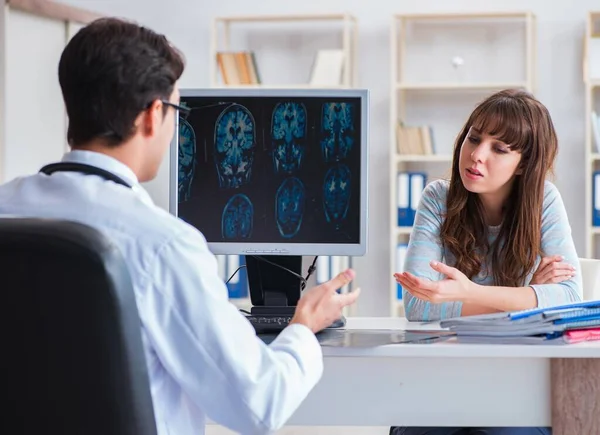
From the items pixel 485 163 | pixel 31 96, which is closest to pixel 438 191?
pixel 485 163

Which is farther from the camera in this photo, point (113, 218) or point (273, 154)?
point (273, 154)

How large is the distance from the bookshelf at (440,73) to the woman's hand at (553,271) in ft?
8.96

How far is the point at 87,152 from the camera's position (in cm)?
124

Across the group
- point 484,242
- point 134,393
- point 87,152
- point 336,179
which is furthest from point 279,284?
point 134,393

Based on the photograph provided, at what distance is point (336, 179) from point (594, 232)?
314 centimetres

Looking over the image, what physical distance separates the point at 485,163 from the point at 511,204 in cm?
15

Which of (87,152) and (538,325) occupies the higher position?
(87,152)

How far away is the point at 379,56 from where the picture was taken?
516cm

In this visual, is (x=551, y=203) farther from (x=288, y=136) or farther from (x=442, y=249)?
(x=288, y=136)

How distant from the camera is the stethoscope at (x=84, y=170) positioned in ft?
3.92

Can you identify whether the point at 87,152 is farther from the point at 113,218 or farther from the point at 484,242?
the point at 484,242

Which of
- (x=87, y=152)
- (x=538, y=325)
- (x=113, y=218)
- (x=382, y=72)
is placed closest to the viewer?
(x=113, y=218)

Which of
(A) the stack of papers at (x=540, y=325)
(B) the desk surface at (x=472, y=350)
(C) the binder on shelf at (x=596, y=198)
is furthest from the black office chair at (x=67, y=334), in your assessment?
(C) the binder on shelf at (x=596, y=198)

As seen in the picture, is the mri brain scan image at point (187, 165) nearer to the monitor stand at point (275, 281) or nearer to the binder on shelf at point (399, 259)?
the monitor stand at point (275, 281)
